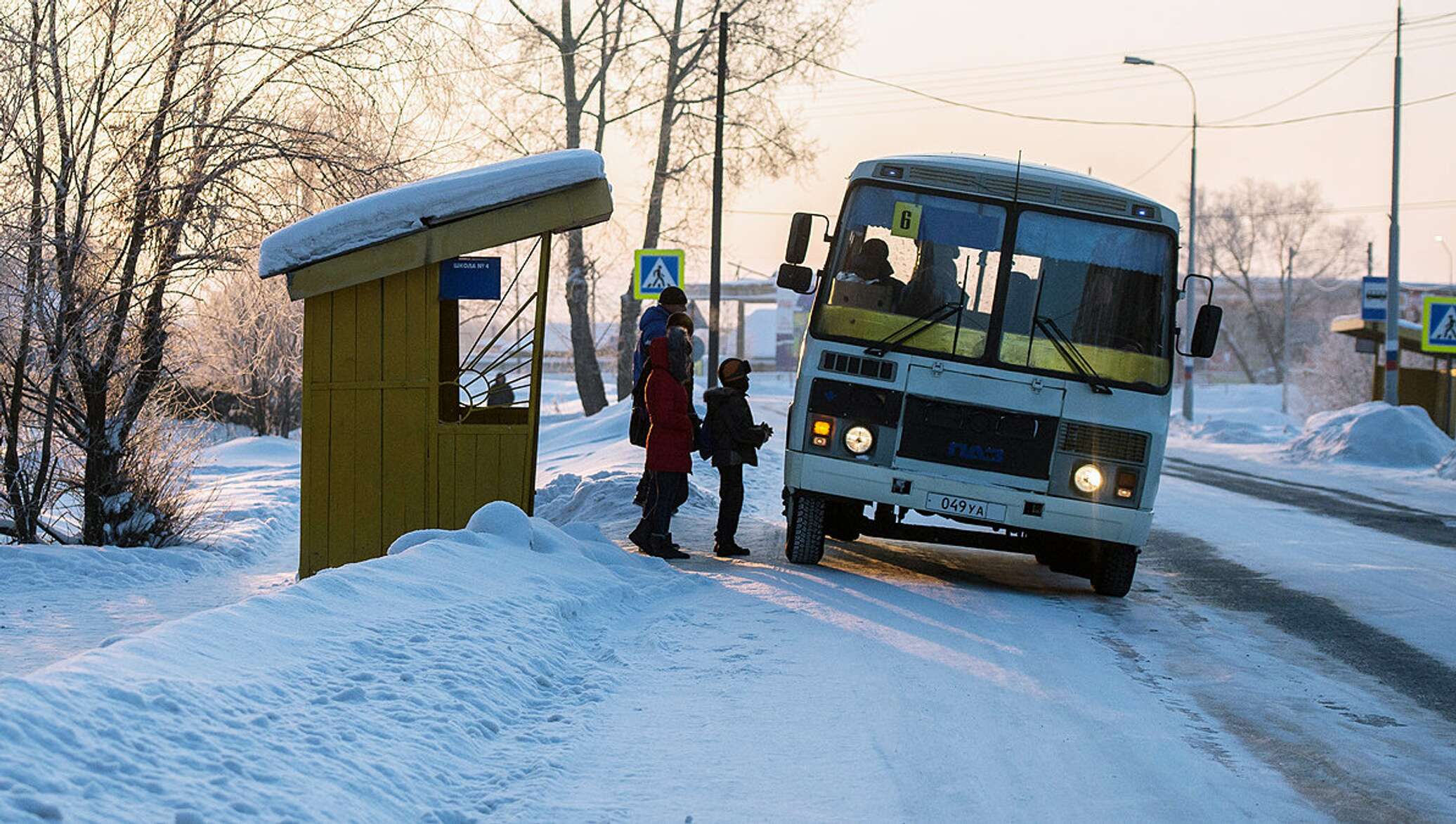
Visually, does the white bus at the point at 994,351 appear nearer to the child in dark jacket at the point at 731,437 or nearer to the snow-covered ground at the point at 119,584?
the child in dark jacket at the point at 731,437

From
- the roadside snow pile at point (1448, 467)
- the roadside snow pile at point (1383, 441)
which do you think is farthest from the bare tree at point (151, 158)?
the roadside snow pile at point (1383, 441)

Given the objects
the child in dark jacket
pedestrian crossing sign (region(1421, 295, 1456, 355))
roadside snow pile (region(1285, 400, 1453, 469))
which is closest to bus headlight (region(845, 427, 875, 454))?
the child in dark jacket

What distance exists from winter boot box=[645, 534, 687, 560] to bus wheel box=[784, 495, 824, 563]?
34.8 inches

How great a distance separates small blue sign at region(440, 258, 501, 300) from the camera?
1150cm

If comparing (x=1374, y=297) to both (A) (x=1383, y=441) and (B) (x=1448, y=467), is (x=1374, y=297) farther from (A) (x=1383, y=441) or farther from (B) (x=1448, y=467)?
(B) (x=1448, y=467)

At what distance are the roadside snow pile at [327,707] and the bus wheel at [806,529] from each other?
266 centimetres

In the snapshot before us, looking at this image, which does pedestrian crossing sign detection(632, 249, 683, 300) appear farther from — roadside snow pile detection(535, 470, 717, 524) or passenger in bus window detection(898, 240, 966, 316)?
passenger in bus window detection(898, 240, 966, 316)

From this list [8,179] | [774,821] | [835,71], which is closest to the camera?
[774,821]

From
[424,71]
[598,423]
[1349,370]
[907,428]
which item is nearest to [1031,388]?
[907,428]

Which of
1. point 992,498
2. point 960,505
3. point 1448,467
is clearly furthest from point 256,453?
point 992,498

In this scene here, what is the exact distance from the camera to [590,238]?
3275cm

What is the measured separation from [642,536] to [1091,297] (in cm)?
378

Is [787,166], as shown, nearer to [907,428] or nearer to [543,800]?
[907,428]

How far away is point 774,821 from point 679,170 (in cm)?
2770
